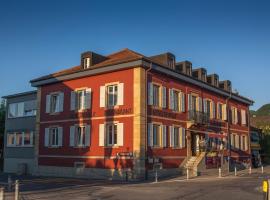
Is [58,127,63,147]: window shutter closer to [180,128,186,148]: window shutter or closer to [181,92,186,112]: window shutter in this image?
[180,128,186,148]: window shutter

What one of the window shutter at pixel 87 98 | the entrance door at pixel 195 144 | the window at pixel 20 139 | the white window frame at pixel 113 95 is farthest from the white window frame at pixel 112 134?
the window at pixel 20 139

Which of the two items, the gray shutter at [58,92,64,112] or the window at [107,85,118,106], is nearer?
the window at [107,85,118,106]

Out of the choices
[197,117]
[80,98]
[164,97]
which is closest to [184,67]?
[197,117]

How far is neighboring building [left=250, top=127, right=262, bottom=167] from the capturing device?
42.9 m

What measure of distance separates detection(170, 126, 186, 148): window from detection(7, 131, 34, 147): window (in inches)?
536

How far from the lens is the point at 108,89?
2730 centimetres

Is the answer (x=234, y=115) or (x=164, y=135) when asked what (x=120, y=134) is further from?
(x=234, y=115)

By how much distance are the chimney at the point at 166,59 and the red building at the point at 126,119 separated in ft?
0.28

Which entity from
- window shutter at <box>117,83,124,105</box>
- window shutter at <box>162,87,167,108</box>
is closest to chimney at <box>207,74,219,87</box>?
window shutter at <box>162,87,167,108</box>

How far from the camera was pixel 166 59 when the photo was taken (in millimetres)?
29359

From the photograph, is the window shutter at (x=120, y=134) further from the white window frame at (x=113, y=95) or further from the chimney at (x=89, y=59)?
the chimney at (x=89, y=59)

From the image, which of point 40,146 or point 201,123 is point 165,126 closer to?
point 201,123

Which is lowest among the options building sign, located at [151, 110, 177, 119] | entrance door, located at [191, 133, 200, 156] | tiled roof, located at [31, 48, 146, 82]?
entrance door, located at [191, 133, 200, 156]

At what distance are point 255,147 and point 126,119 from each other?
24.5 m
